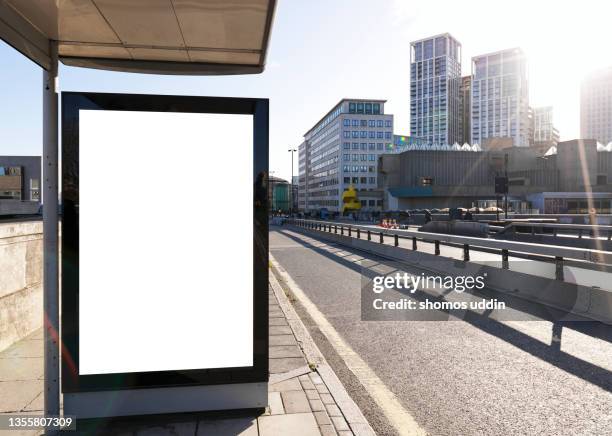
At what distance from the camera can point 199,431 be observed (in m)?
3.22

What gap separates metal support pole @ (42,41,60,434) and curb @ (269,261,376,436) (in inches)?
96.0

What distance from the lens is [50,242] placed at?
3.19 meters

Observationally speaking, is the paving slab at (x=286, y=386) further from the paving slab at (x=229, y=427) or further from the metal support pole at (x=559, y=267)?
the metal support pole at (x=559, y=267)

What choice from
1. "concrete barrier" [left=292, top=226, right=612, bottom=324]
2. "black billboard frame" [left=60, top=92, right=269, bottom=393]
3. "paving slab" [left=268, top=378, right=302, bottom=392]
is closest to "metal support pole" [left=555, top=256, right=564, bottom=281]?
"concrete barrier" [left=292, top=226, right=612, bottom=324]

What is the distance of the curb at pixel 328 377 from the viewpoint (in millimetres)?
3406

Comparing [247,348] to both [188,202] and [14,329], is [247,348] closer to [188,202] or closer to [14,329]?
[188,202]

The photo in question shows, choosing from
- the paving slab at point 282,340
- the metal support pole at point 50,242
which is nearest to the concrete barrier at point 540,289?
the paving slab at point 282,340

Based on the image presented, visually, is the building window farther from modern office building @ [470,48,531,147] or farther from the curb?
modern office building @ [470,48,531,147]

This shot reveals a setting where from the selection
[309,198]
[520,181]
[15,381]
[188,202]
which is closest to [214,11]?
[188,202]

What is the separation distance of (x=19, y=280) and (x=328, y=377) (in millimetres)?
4301

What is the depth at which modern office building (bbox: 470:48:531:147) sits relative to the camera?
633 feet

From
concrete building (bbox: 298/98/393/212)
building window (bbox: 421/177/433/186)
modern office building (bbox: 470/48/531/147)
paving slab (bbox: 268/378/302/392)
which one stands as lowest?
paving slab (bbox: 268/378/302/392)

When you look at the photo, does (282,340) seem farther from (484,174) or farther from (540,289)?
(484,174)

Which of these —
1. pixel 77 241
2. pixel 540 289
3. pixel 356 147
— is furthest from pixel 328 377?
pixel 356 147
